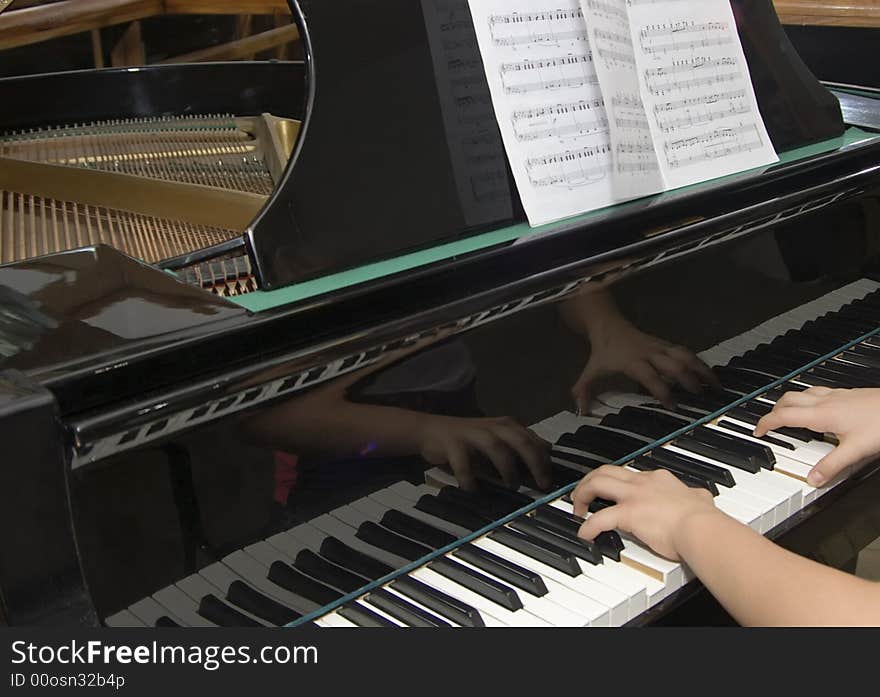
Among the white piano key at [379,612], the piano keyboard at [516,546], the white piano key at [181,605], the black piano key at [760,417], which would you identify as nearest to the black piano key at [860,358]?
the black piano key at [760,417]

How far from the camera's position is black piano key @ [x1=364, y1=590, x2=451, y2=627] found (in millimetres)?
1557

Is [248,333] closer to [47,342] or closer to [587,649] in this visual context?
[47,342]

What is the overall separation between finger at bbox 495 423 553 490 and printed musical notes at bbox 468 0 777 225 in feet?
1.30

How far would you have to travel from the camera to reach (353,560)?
1.59 m

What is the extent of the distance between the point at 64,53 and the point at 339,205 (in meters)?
4.22

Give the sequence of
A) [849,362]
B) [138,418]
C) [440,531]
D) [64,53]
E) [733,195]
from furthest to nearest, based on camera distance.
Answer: [64,53], [849,362], [733,195], [440,531], [138,418]

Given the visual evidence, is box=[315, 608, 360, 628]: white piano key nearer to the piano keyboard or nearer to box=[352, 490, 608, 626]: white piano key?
the piano keyboard

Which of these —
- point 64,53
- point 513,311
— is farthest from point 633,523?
point 64,53

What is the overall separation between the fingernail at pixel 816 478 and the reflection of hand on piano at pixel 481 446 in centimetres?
52

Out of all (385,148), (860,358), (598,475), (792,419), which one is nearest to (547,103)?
(385,148)

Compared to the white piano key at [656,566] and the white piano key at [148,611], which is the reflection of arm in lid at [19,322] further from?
the white piano key at [656,566]

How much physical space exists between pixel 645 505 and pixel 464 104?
77cm

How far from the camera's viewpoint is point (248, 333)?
4.79ft

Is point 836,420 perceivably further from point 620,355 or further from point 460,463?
point 460,463
